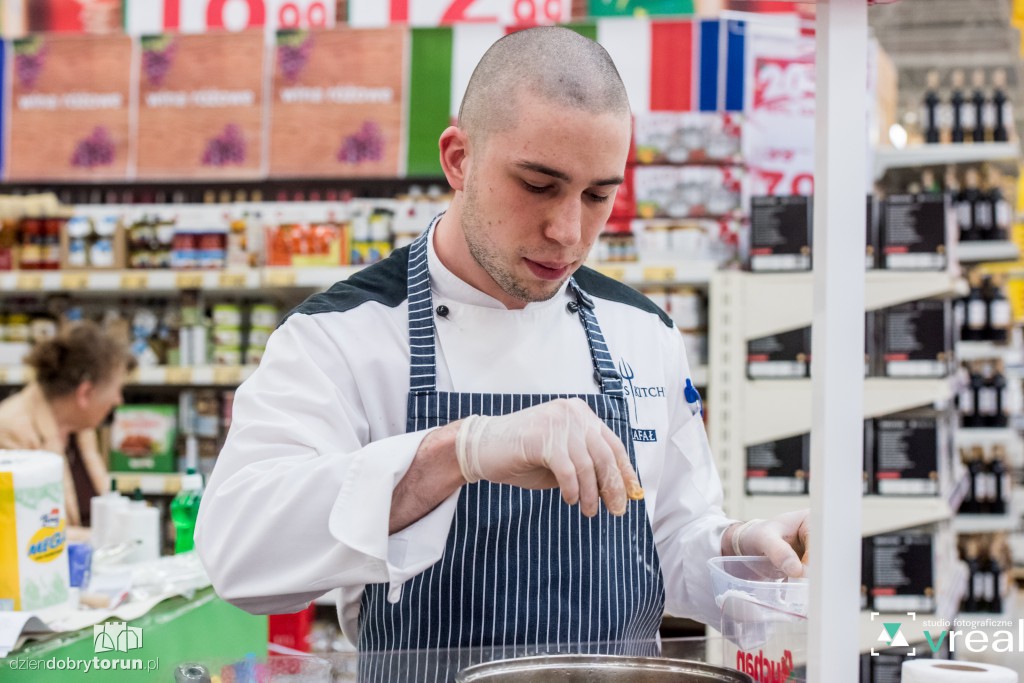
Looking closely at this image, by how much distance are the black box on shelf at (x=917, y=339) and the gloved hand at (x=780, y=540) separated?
2.70m

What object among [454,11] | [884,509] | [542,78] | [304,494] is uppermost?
[454,11]

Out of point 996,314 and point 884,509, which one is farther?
point 996,314

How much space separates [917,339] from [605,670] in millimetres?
3172

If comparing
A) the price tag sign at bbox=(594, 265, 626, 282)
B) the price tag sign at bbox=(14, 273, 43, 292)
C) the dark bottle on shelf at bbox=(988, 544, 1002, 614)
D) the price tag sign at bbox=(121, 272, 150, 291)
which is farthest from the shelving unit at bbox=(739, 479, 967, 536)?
the price tag sign at bbox=(14, 273, 43, 292)

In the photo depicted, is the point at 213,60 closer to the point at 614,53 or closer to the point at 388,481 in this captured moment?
the point at 614,53

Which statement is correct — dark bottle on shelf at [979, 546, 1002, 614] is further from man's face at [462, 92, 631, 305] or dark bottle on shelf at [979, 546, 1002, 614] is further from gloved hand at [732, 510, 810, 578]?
man's face at [462, 92, 631, 305]

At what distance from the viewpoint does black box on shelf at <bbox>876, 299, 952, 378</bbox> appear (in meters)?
4.10

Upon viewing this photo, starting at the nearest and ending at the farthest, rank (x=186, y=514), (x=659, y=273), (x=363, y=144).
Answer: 1. (x=186, y=514)
2. (x=659, y=273)
3. (x=363, y=144)

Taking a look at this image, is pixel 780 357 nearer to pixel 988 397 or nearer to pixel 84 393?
pixel 988 397

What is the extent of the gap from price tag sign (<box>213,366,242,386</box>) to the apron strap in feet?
8.60

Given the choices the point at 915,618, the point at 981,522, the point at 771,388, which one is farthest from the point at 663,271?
the point at 981,522

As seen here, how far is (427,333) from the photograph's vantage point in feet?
5.74

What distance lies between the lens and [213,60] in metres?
5.02

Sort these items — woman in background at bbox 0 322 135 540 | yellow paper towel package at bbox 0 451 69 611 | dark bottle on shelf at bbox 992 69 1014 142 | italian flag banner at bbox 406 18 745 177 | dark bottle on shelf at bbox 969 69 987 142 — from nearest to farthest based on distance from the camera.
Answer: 1. yellow paper towel package at bbox 0 451 69 611
2. woman in background at bbox 0 322 135 540
3. italian flag banner at bbox 406 18 745 177
4. dark bottle on shelf at bbox 992 69 1014 142
5. dark bottle on shelf at bbox 969 69 987 142
